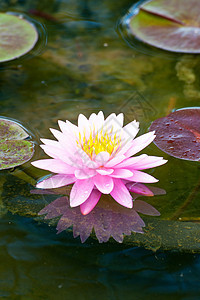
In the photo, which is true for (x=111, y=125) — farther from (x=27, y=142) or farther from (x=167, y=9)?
(x=167, y=9)

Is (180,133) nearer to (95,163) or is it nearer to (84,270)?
(95,163)

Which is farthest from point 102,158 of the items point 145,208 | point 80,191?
point 145,208

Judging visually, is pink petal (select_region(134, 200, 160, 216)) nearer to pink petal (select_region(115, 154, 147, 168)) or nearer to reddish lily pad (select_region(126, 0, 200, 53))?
pink petal (select_region(115, 154, 147, 168))

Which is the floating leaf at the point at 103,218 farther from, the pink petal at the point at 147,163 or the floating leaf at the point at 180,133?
the floating leaf at the point at 180,133

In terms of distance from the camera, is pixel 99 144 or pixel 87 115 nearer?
pixel 99 144

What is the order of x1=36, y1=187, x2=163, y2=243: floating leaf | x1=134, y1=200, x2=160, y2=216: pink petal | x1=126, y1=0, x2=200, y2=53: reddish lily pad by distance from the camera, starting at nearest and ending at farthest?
x1=36, y1=187, x2=163, y2=243: floating leaf < x1=134, y1=200, x2=160, y2=216: pink petal < x1=126, y1=0, x2=200, y2=53: reddish lily pad

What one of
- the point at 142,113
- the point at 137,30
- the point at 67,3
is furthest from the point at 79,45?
the point at 142,113

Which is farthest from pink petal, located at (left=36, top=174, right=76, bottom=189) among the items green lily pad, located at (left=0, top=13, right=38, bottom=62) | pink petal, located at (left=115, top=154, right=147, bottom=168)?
green lily pad, located at (left=0, top=13, right=38, bottom=62)
